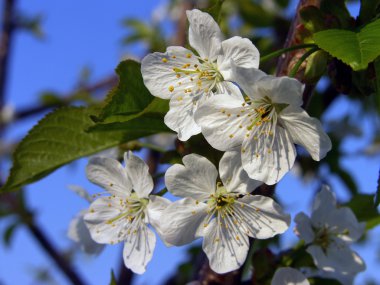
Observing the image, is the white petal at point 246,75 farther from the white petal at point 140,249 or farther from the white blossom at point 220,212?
the white petal at point 140,249

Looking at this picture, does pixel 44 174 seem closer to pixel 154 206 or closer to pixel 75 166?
pixel 154 206

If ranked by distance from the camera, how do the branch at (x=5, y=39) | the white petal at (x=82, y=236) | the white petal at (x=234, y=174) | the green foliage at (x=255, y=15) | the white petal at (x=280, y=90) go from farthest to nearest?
the branch at (x=5, y=39)
the green foliage at (x=255, y=15)
the white petal at (x=82, y=236)
the white petal at (x=234, y=174)
the white petal at (x=280, y=90)

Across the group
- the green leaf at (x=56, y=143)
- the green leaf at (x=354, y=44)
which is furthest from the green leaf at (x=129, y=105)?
the green leaf at (x=354, y=44)

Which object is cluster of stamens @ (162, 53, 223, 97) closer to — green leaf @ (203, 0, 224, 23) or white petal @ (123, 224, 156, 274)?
green leaf @ (203, 0, 224, 23)

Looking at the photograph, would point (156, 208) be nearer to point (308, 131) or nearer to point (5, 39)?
point (308, 131)

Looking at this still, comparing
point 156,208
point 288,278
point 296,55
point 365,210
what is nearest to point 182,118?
point 156,208

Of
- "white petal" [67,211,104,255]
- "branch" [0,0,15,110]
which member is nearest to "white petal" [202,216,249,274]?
"white petal" [67,211,104,255]
